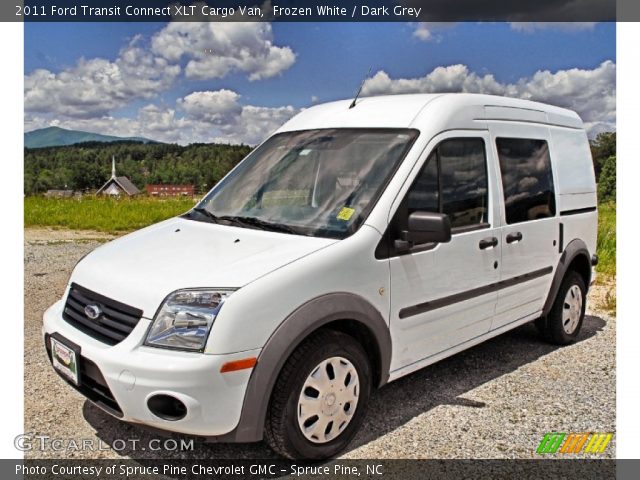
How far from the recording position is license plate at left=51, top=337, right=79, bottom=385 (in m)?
3.09

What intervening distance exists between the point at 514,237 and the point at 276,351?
2419 millimetres

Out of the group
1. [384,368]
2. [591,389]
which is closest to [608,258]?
[591,389]

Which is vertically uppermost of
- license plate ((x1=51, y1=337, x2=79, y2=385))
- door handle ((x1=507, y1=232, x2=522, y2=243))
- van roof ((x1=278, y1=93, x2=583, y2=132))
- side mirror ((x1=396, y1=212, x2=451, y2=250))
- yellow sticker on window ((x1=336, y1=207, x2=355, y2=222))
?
van roof ((x1=278, y1=93, x2=583, y2=132))

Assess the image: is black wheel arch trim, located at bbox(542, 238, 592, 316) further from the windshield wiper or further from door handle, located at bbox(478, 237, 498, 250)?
the windshield wiper

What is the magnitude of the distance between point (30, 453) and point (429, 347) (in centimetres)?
258

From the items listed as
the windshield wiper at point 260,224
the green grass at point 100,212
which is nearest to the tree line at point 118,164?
the green grass at point 100,212

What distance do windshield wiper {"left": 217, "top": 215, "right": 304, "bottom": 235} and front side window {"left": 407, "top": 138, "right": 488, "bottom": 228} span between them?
2.53ft

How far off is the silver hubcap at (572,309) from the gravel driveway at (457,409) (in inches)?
8.0

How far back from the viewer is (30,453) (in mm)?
3375

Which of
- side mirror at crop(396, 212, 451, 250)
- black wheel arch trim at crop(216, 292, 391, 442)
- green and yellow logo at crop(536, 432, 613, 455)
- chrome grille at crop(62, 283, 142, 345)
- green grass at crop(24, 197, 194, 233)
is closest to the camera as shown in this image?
black wheel arch trim at crop(216, 292, 391, 442)

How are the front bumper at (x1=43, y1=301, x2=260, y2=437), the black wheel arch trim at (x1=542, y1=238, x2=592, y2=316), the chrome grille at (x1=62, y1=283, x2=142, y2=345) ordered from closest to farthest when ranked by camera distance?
the front bumper at (x1=43, y1=301, x2=260, y2=437) → the chrome grille at (x1=62, y1=283, x2=142, y2=345) → the black wheel arch trim at (x1=542, y1=238, x2=592, y2=316)

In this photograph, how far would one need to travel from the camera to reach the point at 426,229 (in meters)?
3.32

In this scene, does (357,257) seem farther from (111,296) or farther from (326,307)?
(111,296)

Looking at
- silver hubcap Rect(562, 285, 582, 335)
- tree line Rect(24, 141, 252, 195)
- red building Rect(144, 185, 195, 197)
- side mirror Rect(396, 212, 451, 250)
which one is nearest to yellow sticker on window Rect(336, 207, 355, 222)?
side mirror Rect(396, 212, 451, 250)
